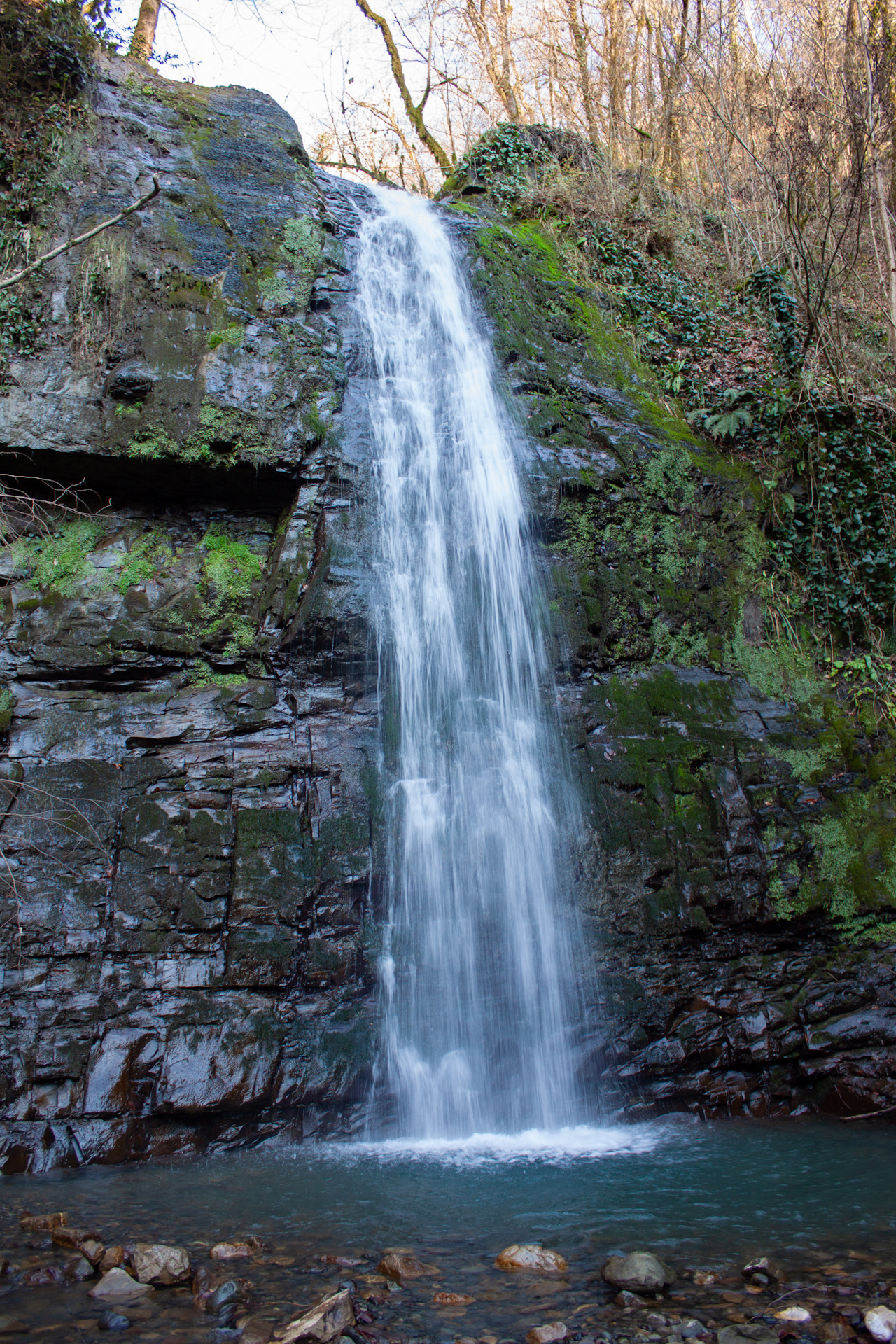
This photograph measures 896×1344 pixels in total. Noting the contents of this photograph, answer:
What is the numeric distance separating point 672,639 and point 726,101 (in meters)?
9.87

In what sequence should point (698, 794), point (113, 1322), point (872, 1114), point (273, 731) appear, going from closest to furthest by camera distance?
point (113, 1322) < point (872, 1114) < point (273, 731) < point (698, 794)

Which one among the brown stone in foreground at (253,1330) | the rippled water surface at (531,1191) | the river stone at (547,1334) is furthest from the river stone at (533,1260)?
the brown stone in foreground at (253,1330)

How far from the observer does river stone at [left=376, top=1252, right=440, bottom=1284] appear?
271 centimetres

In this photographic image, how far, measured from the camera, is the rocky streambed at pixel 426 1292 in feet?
7.53

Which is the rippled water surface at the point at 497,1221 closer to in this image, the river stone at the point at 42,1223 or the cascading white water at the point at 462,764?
the river stone at the point at 42,1223

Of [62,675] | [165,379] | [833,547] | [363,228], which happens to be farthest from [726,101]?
[62,675]

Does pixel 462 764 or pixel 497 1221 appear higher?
pixel 462 764

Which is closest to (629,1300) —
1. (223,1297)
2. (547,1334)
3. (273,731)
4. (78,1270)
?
(547,1334)

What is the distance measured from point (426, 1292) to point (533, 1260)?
1.42 ft

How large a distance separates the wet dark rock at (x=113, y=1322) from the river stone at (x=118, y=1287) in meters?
0.16

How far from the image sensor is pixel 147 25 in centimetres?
1055

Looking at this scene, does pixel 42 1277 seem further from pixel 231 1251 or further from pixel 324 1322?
pixel 324 1322

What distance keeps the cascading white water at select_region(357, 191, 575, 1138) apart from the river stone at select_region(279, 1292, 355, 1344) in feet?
8.71

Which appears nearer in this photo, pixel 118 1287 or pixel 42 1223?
pixel 118 1287
